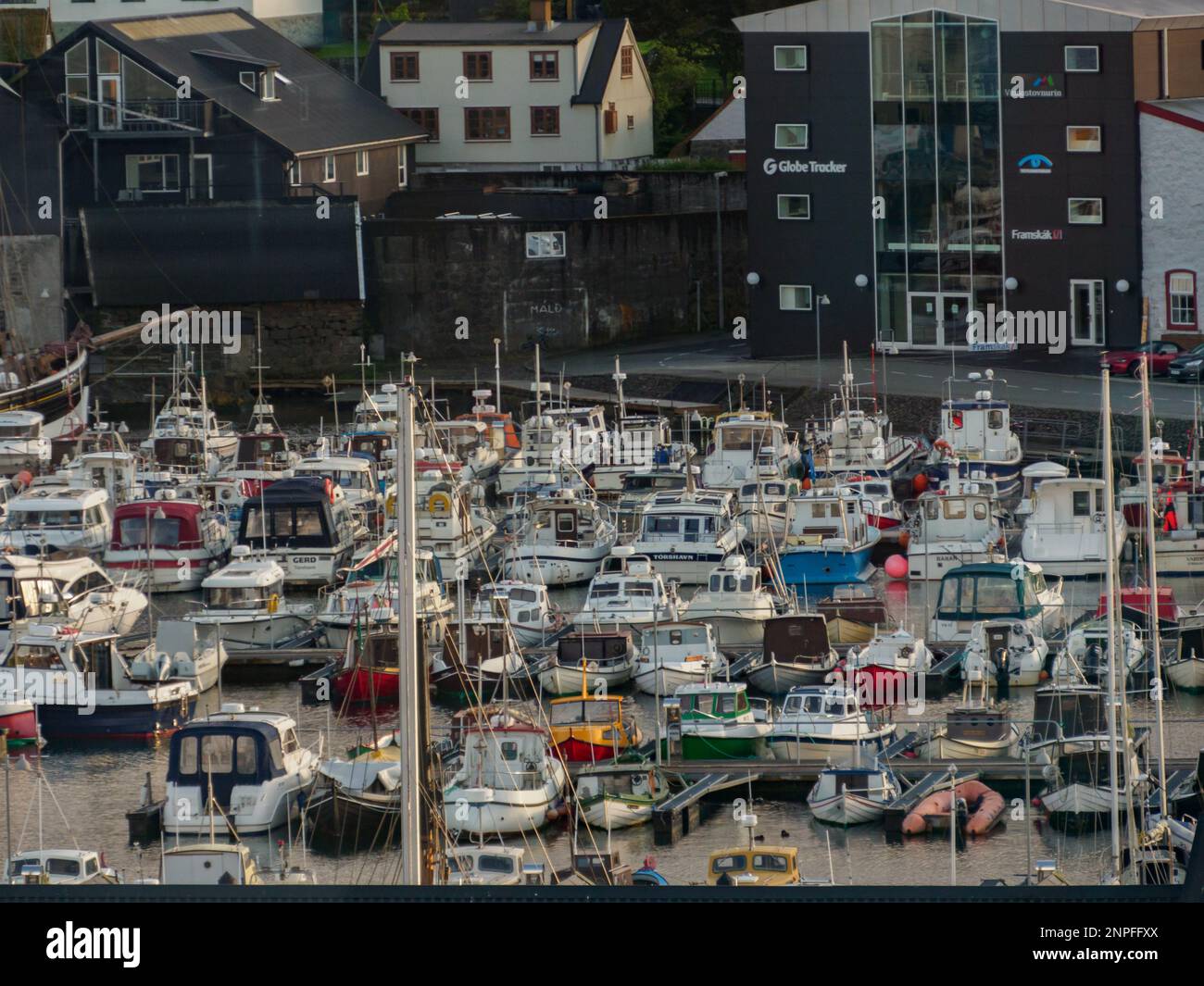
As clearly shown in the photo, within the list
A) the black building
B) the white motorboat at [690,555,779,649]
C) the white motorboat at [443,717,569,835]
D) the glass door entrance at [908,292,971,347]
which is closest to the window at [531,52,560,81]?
the black building

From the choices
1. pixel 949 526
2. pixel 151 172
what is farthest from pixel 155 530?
pixel 151 172

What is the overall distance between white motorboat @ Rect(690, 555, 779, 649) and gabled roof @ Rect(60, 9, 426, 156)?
1986cm

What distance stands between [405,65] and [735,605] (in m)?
25.9

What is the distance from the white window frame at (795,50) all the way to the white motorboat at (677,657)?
58.2 feet

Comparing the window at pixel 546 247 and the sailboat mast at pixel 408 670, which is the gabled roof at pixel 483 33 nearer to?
the window at pixel 546 247

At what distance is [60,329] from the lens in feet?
141

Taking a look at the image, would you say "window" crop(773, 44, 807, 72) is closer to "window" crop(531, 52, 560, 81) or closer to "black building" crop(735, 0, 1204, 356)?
"black building" crop(735, 0, 1204, 356)

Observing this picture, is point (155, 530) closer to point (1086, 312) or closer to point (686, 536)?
point (686, 536)

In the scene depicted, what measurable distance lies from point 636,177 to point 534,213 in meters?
3.06

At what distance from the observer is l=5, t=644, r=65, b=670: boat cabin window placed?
74.9 ft

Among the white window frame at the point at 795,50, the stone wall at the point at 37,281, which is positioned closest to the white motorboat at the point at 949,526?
the white window frame at the point at 795,50
